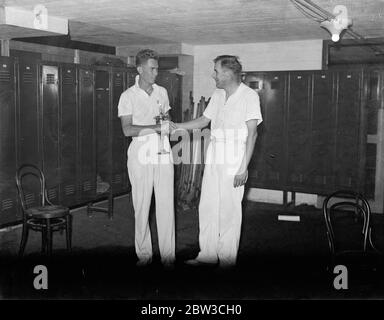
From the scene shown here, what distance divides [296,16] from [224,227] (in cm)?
252

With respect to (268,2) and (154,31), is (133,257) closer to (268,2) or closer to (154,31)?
(268,2)

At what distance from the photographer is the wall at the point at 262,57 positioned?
7.27 m

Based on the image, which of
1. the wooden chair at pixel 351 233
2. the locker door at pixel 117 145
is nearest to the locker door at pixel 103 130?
the locker door at pixel 117 145

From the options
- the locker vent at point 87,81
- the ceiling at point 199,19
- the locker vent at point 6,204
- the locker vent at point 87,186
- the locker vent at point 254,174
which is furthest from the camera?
the locker vent at point 254,174

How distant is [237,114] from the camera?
12.6 ft

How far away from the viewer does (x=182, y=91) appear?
8289 millimetres

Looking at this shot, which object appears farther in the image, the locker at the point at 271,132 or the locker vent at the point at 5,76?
the locker at the point at 271,132

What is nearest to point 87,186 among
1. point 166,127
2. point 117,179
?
point 117,179

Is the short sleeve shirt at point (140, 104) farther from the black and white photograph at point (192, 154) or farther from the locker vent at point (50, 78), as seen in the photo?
the locker vent at point (50, 78)

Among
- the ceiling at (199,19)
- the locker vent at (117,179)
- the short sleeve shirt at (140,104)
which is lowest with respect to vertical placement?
the locker vent at (117,179)

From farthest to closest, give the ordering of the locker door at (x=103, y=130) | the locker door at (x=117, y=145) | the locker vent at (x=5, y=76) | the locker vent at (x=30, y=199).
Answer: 1. the locker door at (x=117, y=145)
2. the locker door at (x=103, y=130)
3. the locker vent at (x=30, y=199)
4. the locker vent at (x=5, y=76)
